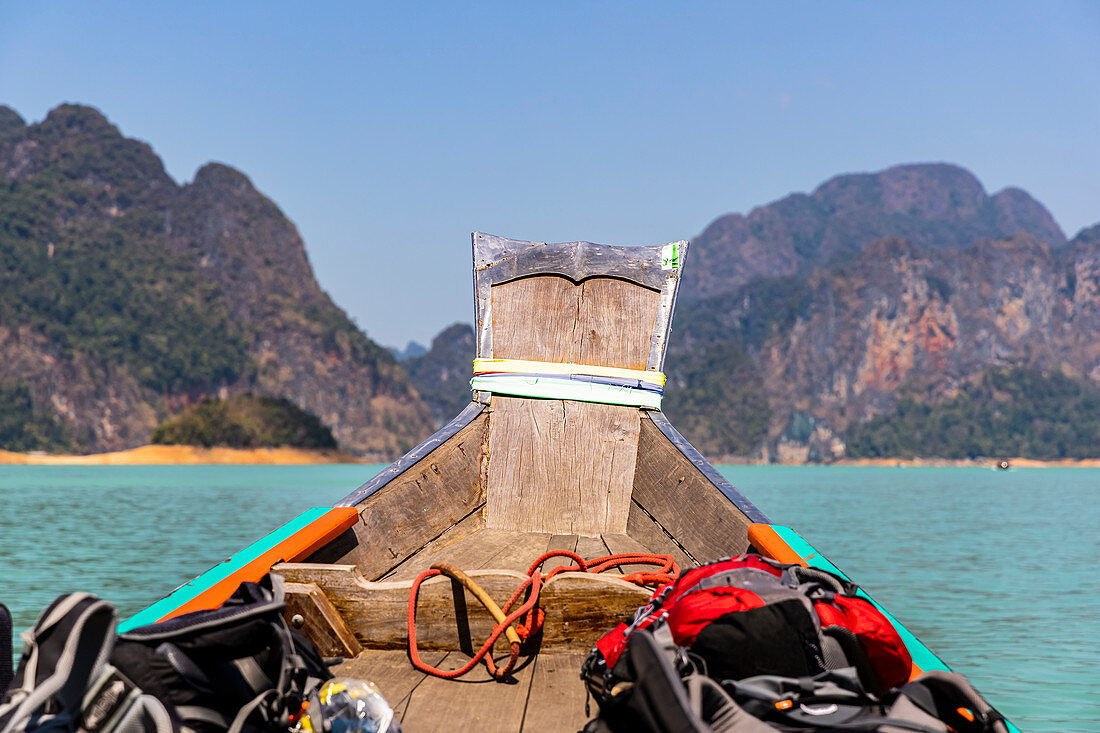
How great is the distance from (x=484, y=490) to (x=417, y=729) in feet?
7.73

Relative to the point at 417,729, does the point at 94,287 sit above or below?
above

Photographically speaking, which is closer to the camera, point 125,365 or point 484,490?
point 484,490

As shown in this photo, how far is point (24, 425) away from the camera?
303 feet

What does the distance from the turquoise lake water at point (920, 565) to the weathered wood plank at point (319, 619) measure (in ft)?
20.1

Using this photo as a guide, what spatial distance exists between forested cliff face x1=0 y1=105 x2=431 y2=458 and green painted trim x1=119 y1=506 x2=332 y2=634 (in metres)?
105

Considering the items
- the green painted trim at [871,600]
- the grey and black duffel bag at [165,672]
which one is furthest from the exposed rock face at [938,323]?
the grey and black duffel bag at [165,672]

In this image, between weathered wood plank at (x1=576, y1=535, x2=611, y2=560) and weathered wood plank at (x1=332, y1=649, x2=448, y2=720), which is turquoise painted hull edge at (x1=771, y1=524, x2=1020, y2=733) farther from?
weathered wood plank at (x1=332, y1=649, x2=448, y2=720)

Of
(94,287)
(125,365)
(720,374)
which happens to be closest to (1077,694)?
(125,365)

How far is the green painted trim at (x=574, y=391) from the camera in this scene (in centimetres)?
460

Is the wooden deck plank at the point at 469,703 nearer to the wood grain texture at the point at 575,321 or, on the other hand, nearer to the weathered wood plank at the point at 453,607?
the weathered wood plank at the point at 453,607

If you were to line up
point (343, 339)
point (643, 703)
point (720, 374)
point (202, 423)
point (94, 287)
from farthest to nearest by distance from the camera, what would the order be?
point (720, 374)
point (343, 339)
point (94, 287)
point (202, 423)
point (643, 703)

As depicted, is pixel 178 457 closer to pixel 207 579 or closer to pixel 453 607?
pixel 207 579

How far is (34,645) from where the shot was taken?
57.4 inches

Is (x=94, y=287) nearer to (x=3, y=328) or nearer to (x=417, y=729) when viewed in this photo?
(x=3, y=328)
